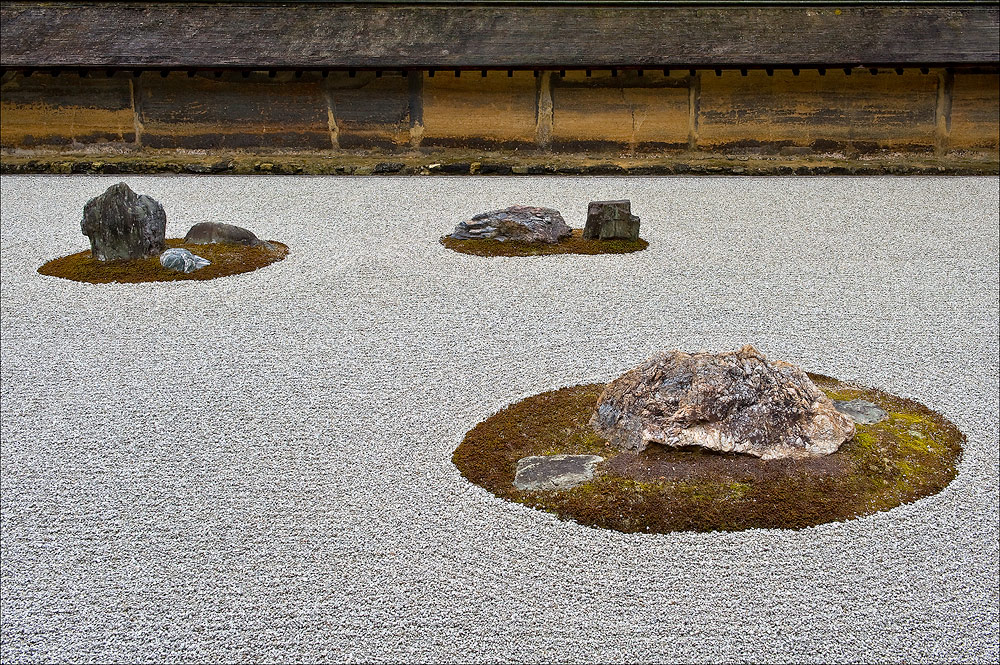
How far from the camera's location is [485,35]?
1928 cm

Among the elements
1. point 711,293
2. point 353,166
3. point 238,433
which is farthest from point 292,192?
point 238,433

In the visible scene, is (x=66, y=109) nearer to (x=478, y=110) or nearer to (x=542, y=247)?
(x=478, y=110)

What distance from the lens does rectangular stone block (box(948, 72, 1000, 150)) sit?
1866cm

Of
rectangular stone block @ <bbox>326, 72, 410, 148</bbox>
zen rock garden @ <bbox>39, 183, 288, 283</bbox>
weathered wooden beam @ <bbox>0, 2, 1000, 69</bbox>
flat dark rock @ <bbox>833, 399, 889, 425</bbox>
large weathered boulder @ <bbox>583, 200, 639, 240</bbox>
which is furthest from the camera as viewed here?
rectangular stone block @ <bbox>326, 72, 410, 148</bbox>

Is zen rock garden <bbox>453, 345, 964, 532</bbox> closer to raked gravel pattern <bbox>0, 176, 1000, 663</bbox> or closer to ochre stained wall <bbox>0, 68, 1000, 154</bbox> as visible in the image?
raked gravel pattern <bbox>0, 176, 1000, 663</bbox>

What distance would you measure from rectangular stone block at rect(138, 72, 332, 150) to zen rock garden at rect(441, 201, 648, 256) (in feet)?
26.8

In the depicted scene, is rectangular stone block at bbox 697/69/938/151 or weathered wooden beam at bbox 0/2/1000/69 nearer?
weathered wooden beam at bbox 0/2/1000/69

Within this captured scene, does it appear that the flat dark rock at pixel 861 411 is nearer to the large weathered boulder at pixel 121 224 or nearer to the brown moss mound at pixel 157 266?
the brown moss mound at pixel 157 266

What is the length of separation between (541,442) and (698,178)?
42.5 feet

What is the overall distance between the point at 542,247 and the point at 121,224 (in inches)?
191

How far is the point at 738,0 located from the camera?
20297 millimetres

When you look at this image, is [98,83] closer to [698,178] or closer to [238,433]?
[698,178]

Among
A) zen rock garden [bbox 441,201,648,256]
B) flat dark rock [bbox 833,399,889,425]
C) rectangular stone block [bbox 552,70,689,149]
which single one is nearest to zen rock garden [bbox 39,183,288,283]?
zen rock garden [bbox 441,201,648,256]

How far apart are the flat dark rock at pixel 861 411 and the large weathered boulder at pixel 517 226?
6170 mm
